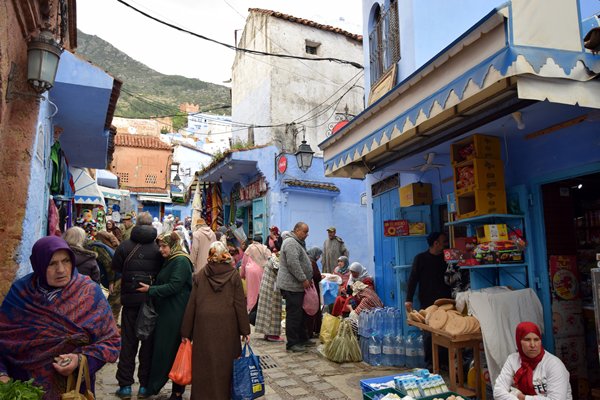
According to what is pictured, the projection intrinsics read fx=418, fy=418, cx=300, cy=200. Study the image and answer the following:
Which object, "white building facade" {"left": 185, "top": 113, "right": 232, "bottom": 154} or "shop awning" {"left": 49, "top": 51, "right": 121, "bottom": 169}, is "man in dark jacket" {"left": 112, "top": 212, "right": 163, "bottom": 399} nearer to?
"shop awning" {"left": 49, "top": 51, "right": 121, "bottom": 169}

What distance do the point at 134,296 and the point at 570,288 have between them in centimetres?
474

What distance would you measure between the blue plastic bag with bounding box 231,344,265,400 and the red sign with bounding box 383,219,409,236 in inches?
128

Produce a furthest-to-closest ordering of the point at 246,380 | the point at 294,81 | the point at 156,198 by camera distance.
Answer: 1. the point at 156,198
2. the point at 294,81
3. the point at 246,380

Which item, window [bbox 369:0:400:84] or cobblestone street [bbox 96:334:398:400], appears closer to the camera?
cobblestone street [bbox 96:334:398:400]

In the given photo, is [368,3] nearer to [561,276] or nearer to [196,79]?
[561,276]

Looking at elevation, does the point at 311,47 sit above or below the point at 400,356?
above

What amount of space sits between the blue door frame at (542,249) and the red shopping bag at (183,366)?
372 centimetres

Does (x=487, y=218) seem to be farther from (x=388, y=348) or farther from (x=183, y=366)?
(x=183, y=366)

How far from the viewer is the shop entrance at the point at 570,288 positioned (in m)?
4.44

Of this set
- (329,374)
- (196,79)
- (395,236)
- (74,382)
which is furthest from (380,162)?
(196,79)

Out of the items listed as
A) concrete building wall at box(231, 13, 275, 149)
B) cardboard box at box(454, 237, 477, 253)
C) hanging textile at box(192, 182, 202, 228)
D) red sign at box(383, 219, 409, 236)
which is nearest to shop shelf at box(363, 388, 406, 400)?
cardboard box at box(454, 237, 477, 253)

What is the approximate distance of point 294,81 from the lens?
15422 millimetres

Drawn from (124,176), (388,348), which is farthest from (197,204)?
A: (388,348)

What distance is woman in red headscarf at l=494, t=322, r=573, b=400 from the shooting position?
327cm
